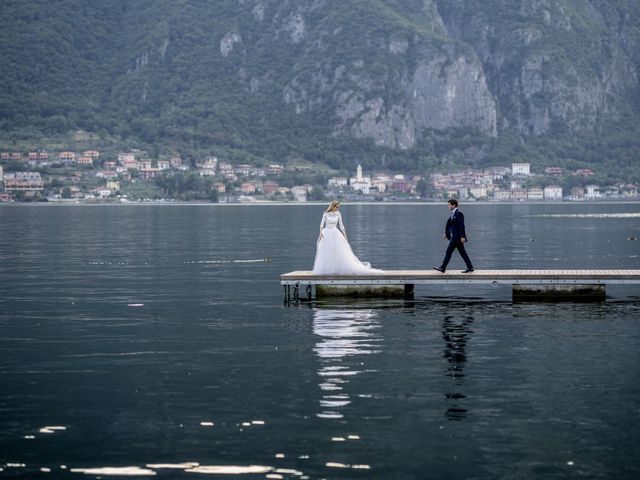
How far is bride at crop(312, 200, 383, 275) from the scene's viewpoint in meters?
41.4

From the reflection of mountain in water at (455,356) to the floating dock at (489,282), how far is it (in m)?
4.92

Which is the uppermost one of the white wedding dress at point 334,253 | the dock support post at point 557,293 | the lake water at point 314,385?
the white wedding dress at point 334,253

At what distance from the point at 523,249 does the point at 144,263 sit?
25.7 meters

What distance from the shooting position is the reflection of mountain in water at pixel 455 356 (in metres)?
22.1

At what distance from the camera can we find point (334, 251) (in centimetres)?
4147

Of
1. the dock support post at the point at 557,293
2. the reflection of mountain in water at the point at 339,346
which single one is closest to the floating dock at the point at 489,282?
the dock support post at the point at 557,293

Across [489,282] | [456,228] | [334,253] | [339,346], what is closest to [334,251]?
[334,253]

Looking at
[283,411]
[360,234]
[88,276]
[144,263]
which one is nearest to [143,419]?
[283,411]

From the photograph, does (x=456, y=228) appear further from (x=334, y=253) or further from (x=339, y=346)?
(x=339, y=346)

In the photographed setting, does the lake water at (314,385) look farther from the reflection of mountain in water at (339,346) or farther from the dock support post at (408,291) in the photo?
the dock support post at (408,291)

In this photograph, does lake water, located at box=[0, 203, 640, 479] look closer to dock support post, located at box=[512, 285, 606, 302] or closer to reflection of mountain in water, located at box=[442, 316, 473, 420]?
reflection of mountain in water, located at box=[442, 316, 473, 420]

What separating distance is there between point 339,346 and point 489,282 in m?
12.2

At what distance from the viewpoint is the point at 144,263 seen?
63750mm

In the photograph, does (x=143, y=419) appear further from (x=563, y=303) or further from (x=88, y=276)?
(x=88, y=276)
